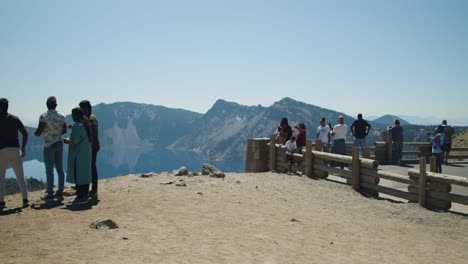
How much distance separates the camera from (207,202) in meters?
9.27

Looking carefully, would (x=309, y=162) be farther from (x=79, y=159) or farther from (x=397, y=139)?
(x=79, y=159)

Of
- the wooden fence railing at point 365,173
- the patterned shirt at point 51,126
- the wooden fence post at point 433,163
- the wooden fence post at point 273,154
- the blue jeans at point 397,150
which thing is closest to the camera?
the patterned shirt at point 51,126

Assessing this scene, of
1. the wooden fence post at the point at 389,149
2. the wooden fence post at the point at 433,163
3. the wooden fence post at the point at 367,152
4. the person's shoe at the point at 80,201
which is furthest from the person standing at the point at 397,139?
Answer: the person's shoe at the point at 80,201

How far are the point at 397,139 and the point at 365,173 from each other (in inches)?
321

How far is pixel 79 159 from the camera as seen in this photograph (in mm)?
8289

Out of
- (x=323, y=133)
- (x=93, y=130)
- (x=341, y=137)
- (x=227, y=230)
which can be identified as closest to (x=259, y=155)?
(x=323, y=133)

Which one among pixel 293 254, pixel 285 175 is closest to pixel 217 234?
pixel 293 254

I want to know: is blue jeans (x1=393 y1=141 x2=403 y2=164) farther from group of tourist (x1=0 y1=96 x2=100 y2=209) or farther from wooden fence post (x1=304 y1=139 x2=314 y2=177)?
group of tourist (x1=0 y1=96 x2=100 y2=209)

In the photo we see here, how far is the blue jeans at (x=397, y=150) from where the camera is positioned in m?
19.1

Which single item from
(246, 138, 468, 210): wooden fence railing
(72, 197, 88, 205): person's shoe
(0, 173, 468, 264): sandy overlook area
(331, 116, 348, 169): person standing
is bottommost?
(0, 173, 468, 264): sandy overlook area

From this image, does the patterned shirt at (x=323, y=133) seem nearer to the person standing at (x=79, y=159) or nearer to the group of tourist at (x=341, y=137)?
the group of tourist at (x=341, y=137)

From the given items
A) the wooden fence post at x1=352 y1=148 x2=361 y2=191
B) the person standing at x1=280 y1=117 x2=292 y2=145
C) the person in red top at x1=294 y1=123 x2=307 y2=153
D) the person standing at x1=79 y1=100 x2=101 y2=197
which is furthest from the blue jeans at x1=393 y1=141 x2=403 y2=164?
the person standing at x1=79 y1=100 x2=101 y2=197

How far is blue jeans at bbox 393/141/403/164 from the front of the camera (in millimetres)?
19094

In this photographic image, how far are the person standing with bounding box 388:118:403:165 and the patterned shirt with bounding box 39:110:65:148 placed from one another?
15810 mm
